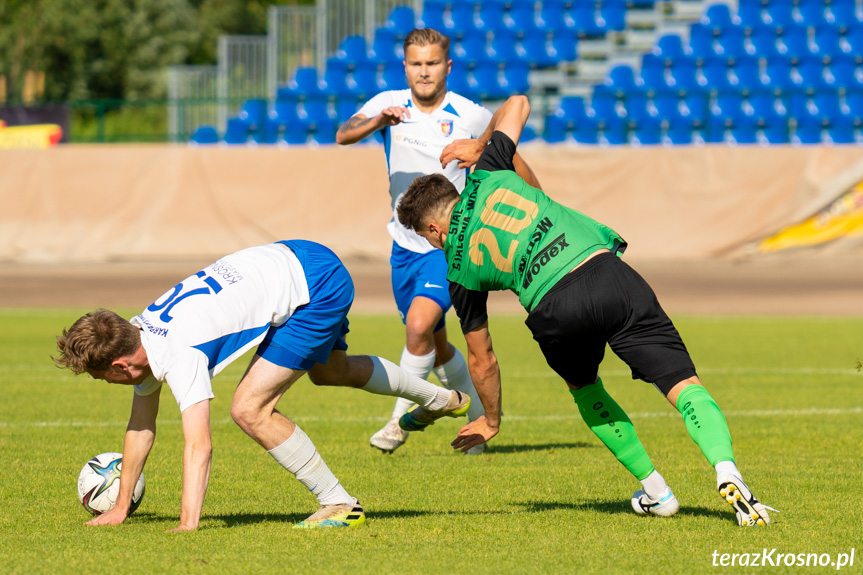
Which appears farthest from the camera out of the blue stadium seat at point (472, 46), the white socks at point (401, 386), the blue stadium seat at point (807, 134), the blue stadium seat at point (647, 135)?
the blue stadium seat at point (472, 46)

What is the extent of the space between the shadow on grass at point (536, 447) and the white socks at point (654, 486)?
2149 mm

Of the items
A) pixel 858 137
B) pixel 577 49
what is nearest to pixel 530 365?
pixel 858 137

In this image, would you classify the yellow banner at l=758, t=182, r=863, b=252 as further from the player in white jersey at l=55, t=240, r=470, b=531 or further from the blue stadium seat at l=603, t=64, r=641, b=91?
the player in white jersey at l=55, t=240, r=470, b=531

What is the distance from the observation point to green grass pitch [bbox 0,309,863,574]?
4660 millimetres

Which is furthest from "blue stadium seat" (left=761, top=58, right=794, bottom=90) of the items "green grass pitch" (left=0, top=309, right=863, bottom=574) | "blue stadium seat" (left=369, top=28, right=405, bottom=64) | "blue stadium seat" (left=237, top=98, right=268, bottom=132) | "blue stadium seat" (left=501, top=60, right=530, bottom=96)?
"green grass pitch" (left=0, top=309, right=863, bottom=574)

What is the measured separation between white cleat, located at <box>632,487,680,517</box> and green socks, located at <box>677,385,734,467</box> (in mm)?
485

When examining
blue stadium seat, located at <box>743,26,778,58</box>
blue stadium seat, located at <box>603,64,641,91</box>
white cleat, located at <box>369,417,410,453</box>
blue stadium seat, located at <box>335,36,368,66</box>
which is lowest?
white cleat, located at <box>369,417,410,453</box>

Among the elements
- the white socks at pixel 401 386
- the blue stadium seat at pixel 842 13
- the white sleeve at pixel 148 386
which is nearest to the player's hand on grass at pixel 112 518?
the white sleeve at pixel 148 386

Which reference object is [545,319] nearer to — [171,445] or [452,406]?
[452,406]

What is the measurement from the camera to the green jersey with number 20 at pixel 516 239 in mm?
5070

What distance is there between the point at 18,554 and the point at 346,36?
80.0 feet

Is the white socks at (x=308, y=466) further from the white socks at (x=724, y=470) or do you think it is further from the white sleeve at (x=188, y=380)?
the white socks at (x=724, y=470)

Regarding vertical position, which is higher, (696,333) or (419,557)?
(419,557)

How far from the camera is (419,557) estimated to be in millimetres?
4645
